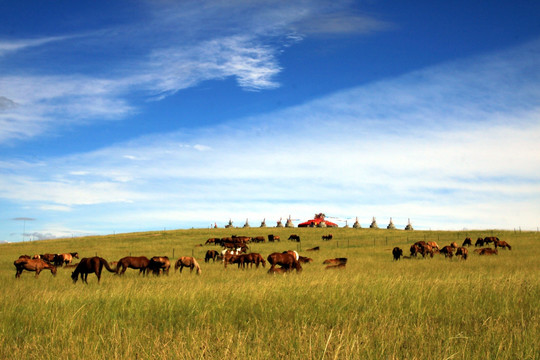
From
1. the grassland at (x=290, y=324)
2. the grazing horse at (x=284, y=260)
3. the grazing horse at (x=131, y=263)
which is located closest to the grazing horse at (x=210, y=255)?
the grazing horse at (x=131, y=263)

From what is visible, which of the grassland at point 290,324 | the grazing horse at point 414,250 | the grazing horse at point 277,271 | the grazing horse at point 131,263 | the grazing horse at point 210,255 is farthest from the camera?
the grazing horse at point 210,255

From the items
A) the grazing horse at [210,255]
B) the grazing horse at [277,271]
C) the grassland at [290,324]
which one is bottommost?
the grazing horse at [210,255]

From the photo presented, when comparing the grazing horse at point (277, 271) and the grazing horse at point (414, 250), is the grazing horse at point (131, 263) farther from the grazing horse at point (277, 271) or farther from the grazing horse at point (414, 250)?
the grazing horse at point (414, 250)

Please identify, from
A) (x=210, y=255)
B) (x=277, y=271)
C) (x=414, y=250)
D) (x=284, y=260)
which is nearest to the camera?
(x=277, y=271)

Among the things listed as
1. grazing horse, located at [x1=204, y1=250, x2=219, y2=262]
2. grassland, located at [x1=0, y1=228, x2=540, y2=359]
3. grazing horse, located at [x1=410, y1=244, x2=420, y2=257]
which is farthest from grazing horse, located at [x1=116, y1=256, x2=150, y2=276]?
grazing horse, located at [x1=410, y1=244, x2=420, y2=257]

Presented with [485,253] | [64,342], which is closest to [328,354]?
[64,342]

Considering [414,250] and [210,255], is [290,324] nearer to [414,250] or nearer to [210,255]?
[210,255]

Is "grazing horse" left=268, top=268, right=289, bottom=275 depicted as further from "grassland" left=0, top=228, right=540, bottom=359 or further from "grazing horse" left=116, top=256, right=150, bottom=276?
"grassland" left=0, top=228, right=540, bottom=359

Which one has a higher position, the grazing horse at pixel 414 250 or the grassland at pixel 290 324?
the grassland at pixel 290 324

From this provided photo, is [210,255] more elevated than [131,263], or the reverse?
[131,263]

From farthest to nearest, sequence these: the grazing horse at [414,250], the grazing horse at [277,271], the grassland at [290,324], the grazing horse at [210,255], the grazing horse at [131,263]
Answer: the grazing horse at [210,255] < the grazing horse at [414,250] < the grazing horse at [131,263] < the grazing horse at [277,271] < the grassland at [290,324]

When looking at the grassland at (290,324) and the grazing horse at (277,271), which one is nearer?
the grassland at (290,324)

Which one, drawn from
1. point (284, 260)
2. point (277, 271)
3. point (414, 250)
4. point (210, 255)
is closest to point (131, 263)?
point (277, 271)

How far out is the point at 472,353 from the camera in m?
5.55
